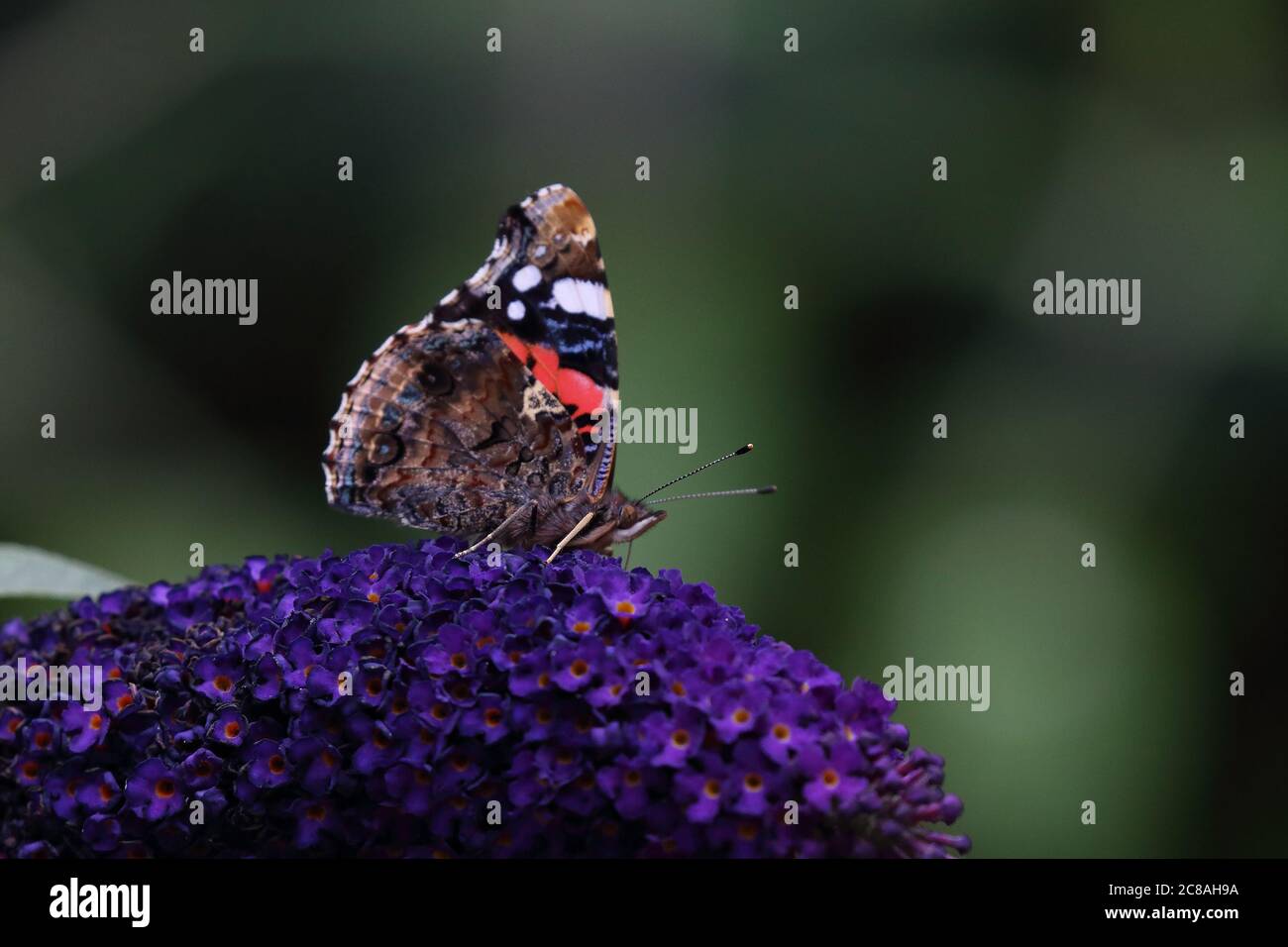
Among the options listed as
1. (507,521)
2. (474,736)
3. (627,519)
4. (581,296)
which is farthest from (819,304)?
(474,736)

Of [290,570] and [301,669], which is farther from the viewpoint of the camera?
[290,570]

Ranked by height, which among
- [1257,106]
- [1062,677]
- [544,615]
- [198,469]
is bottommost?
[1062,677]

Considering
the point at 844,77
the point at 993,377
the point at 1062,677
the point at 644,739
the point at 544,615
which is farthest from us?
the point at 844,77

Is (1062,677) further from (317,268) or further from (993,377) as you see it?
(317,268)

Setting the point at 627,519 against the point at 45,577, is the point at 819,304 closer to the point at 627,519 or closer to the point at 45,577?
the point at 627,519

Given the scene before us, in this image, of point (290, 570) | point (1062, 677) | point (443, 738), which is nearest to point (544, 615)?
point (443, 738)

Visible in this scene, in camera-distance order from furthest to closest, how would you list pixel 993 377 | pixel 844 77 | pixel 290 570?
pixel 844 77 → pixel 993 377 → pixel 290 570

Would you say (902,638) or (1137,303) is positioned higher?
(1137,303)

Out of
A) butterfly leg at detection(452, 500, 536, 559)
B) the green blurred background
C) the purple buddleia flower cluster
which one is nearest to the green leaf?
the purple buddleia flower cluster
